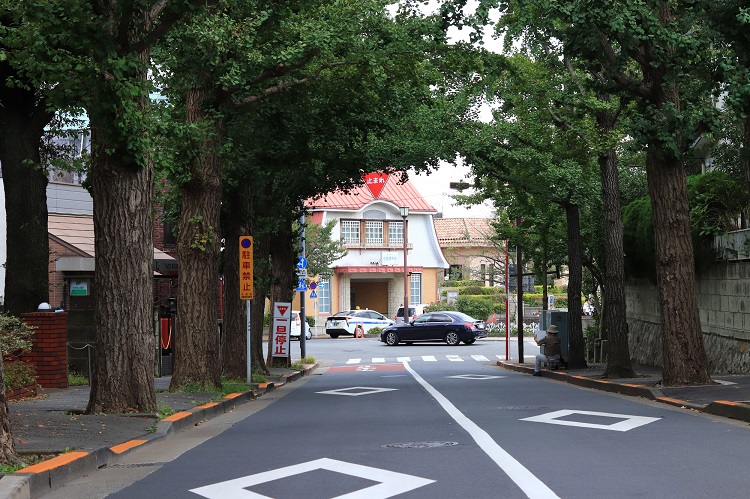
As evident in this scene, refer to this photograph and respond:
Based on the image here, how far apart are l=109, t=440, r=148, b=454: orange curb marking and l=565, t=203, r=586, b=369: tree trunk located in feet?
57.8

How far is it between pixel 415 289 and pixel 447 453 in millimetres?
63071

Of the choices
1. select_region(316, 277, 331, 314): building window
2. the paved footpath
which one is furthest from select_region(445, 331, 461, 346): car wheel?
the paved footpath

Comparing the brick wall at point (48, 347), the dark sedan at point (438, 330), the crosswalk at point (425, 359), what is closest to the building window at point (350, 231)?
the dark sedan at point (438, 330)

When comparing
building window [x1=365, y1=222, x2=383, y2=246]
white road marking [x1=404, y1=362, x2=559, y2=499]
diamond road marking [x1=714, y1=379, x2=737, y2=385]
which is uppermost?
building window [x1=365, y1=222, x2=383, y2=246]

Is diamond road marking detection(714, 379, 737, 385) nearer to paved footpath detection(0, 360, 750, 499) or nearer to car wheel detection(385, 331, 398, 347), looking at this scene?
paved footpath detection(0, 360, 750, 499)

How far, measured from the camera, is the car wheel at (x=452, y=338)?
5025cm

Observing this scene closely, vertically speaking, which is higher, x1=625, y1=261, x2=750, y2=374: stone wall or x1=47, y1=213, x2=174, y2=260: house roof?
x1=47, y1=213, x2=174, y2=260: house roof

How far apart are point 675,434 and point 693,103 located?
7727mm

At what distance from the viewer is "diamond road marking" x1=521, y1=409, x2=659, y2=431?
38.1 ft

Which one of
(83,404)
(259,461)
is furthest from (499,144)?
(259,461)

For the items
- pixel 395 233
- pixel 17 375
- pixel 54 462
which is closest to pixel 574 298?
pixel 17 375

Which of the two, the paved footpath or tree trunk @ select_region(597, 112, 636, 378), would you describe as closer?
the paved footpath

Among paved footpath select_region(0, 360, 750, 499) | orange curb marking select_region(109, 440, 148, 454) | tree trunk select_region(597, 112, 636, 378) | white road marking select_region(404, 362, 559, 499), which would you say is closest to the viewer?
white road marking select_region(404, 362, 559, 499)

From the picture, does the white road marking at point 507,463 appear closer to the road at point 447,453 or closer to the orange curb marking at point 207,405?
the road at point 447,453
